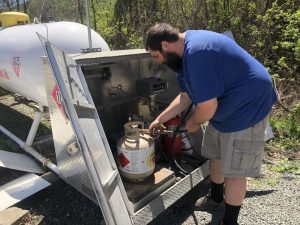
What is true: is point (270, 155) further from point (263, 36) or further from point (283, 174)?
point (263, 36)

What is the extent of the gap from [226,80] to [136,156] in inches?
41.1

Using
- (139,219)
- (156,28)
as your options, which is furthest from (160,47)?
(139,219)

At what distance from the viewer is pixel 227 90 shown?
2607 mm

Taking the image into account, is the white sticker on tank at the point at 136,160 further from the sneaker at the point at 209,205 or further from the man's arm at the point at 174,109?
the sneaker at the point at 209,205

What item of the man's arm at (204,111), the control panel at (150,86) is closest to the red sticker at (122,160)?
the man's arm at (204,111)

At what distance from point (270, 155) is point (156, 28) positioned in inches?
113

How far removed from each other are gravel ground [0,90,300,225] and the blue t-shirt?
3.36 feet

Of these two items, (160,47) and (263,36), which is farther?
(263,36)

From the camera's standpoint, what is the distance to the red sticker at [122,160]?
3057mm

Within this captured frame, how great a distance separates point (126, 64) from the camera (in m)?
4.03

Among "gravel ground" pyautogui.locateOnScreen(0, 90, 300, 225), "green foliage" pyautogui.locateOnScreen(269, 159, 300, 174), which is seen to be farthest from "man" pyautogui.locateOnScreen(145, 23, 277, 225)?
"green foliage" pyautogui.locateOnScreen(269, 159, 300, 174)

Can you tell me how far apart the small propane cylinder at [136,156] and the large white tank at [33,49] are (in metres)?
1.48

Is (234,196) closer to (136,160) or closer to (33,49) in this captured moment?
(136,160)

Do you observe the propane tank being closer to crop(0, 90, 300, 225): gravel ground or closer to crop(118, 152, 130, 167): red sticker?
crop(0, 90, 300, 225): gravel ground
